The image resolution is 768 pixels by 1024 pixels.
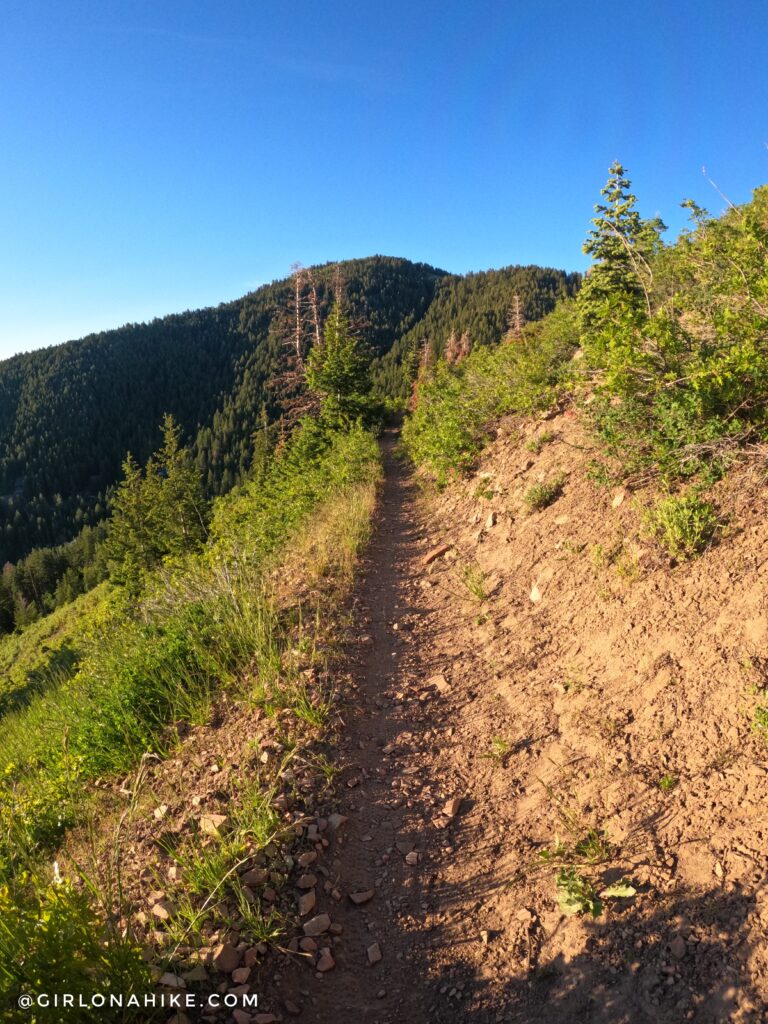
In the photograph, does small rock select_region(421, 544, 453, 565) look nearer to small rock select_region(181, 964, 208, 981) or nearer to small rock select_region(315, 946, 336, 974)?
small rock select_region(315, 946, 336, 974)

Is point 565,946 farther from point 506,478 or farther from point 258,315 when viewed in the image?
point 258,315

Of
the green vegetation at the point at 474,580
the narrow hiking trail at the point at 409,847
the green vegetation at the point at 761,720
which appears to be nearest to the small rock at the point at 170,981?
the narrow hiking trail at the point at 409,847

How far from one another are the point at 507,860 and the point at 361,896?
889 millimetres

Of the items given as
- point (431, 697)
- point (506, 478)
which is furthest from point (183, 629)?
point (506, 478)

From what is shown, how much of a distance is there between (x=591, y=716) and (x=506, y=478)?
5648 millimetres

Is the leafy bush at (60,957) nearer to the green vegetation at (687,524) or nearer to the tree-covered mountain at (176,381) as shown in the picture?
the green vegetation at (687,524)

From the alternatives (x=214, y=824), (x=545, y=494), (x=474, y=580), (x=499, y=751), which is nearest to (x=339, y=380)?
(x=545, y=494)

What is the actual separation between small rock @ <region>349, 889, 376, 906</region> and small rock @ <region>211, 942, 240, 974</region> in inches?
27.6

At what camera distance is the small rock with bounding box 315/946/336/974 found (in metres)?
2.50

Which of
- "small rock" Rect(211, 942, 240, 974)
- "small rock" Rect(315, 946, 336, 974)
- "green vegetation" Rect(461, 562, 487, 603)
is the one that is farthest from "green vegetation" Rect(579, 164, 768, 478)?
"small rock" Rect(211, 942, 240, 974)

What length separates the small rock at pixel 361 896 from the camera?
2.84 m

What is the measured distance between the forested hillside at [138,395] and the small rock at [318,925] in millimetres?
106277

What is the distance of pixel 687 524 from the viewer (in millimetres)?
4234

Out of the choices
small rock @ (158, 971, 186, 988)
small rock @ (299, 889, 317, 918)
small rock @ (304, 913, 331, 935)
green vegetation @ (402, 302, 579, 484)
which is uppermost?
green vegetation @ (402, 302, 579, 484)
